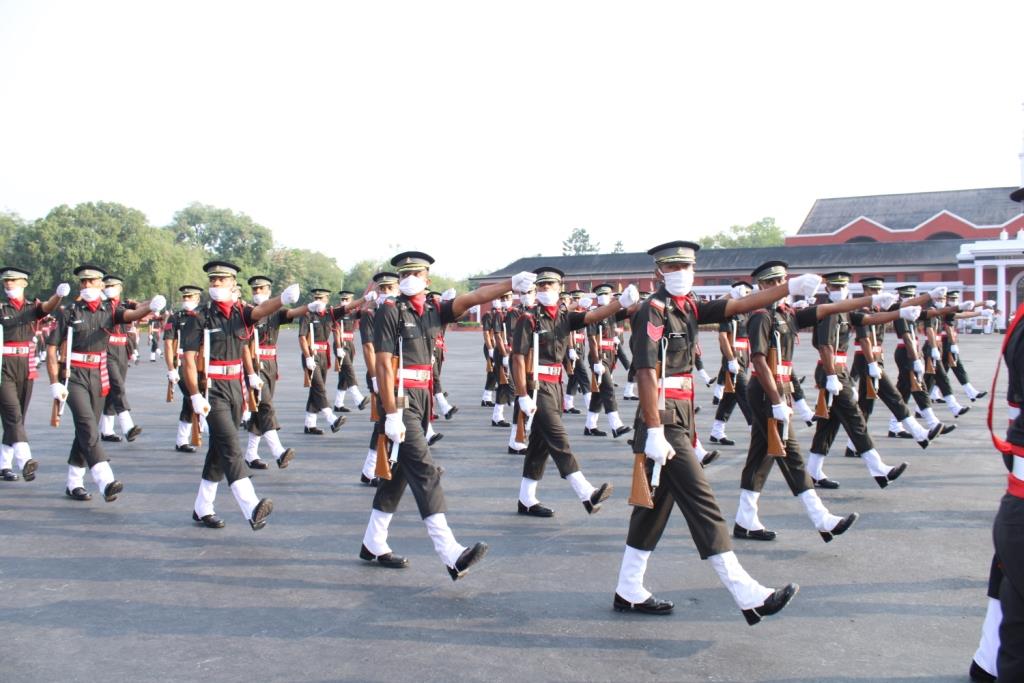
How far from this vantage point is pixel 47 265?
5762cm

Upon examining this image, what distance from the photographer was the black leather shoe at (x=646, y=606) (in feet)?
16.8

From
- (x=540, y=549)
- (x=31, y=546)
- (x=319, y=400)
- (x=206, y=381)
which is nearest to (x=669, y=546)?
(x=540, y=549)

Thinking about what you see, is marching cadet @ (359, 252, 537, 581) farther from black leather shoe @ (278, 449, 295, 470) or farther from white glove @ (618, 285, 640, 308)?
black leather shoe @ (278, 449, 295, 470)

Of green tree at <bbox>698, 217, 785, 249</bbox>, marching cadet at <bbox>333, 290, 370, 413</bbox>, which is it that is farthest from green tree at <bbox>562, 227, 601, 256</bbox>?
marching cadet at <bbox>333, 290, 370, 413</bbox>

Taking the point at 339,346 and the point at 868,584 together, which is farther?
the point at 339,346

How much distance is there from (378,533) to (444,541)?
0.72m

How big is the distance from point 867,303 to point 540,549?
308cm

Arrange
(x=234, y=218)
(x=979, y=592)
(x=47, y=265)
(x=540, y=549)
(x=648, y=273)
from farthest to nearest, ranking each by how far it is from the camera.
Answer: (x=234, y=218), (x=648, y=273), (x=47, y=265), (x=540, y=549), (x=979, y=592)

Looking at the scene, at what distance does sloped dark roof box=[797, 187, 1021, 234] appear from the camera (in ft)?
228

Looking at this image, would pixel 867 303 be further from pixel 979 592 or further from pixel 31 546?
pixel 31 546

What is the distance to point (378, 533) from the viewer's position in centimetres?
616

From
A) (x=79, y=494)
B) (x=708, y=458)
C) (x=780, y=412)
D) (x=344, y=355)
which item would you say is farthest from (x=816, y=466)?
(x=344, y=355)

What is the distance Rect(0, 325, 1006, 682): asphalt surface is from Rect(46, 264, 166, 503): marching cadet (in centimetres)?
34

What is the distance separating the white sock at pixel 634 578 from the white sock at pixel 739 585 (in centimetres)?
52
